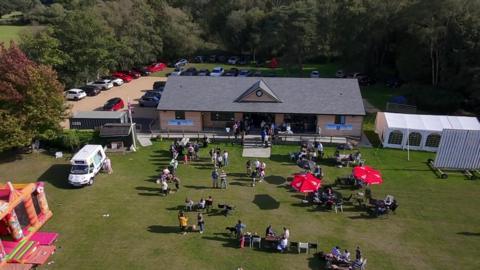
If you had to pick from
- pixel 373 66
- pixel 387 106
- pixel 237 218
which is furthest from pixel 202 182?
pixel 373 66

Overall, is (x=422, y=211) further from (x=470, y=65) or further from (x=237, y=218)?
(x=470, y=65)

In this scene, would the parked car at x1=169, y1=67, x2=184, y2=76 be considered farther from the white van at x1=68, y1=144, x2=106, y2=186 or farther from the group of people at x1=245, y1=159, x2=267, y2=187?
the group of people at x1=245, y1=159, x2=267, y2=187

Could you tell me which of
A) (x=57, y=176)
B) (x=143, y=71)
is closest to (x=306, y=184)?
(x=57, y=176)

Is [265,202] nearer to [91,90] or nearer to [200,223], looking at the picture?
[200,223]

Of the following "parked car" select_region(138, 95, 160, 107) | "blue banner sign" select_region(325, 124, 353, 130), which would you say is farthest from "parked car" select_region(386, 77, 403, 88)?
"parked car" select_region(138, 95, 160, 107)

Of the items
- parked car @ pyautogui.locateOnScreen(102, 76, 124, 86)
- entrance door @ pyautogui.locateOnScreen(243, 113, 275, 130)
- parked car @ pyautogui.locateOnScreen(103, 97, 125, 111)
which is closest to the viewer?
entrance door @ pyautogui.locateOnScreen(243, 113, 275, 130)

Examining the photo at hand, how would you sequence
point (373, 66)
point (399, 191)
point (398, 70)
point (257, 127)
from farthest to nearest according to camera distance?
point (373, 66)
point (398, 70)
point (257, 127)
point (399, 191)

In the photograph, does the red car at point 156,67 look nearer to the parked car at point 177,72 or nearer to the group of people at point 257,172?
the parked car at point 177,72
